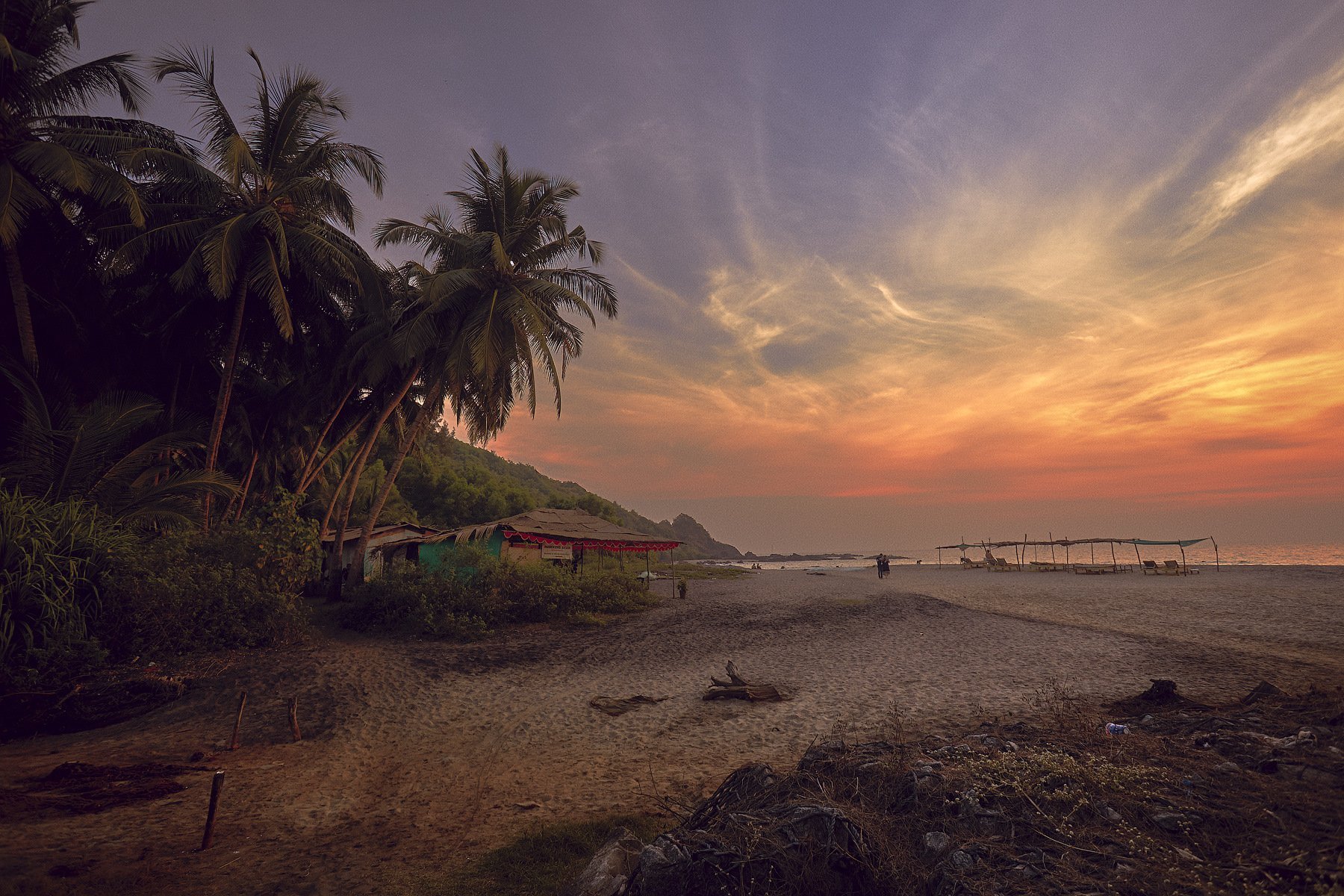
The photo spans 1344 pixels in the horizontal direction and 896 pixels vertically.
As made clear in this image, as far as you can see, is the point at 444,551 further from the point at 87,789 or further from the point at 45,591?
the point at 87,789

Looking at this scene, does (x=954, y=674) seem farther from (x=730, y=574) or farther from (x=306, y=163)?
(x=730, y=574)

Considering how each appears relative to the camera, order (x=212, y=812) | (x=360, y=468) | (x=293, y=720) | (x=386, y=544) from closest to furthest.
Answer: (x=212, y=812) < (x=293, y=720) < (x=360, y=468) < (x=386, y=544)

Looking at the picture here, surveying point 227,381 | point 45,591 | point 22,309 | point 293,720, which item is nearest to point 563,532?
point 227,381

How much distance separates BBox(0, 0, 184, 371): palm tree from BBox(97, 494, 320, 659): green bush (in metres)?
5.83

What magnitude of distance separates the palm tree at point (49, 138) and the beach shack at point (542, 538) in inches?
445

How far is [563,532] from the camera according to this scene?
20359mm

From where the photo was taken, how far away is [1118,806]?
4.04 meters

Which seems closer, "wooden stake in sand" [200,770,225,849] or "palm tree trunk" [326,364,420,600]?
"wooden stake in sand" [200,770,225,849]

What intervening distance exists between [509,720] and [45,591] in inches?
289

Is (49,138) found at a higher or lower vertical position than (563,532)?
higher

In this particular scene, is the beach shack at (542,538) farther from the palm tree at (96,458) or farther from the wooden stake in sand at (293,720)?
the wooden stake in sand at (293,720)

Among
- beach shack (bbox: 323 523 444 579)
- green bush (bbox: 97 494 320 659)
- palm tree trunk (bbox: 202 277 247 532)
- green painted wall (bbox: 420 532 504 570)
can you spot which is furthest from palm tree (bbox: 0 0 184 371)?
beach shack (bbox: 323 523 444 579)

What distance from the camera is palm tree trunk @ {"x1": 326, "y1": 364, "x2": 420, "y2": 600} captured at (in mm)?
17422

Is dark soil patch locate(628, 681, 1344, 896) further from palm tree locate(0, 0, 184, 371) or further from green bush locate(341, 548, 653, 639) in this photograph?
palm tree locate(0, 0, 184, 371)
